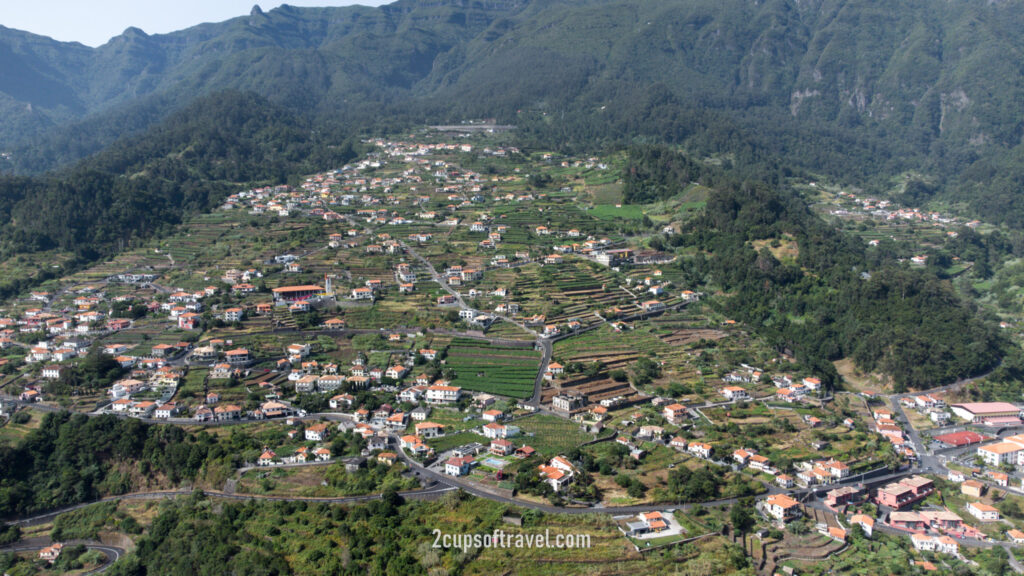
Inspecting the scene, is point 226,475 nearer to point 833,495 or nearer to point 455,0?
point 833,495

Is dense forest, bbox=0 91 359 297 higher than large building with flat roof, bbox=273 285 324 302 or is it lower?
higher

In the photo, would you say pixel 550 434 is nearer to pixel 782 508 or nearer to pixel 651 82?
pixel 782 508

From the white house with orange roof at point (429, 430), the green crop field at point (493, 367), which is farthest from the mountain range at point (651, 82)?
the white house with orange roof at point (429, 430)

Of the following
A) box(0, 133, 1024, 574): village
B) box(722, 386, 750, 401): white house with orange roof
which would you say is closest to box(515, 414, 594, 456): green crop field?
box(0, 133, 1024, 574): village

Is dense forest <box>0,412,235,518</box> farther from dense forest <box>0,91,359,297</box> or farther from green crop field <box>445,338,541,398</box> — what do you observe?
dense forest <box>0,91,359,297</box>

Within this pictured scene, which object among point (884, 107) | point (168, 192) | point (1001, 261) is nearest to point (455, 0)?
point (884, 107)

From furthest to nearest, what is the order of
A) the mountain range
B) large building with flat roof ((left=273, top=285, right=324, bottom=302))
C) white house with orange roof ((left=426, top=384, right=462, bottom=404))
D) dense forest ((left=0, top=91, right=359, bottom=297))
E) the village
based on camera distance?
the mountain range
dense forest ((left=0, top=91, right=359, bottom=297))
large building with flat roof ((left=273, top=285, right=324, bottom=302))
white house with orange roof ((left=426, top=384, right=462, bottom=404))
the village

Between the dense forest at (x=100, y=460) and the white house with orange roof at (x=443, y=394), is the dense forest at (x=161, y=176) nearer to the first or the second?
the dense forest at (x=100, y=460)

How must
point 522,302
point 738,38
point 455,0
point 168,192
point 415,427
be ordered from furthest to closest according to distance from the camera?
point 455,0 → point 738,38 → point 168,192 → point 522,302 → point 415,427
